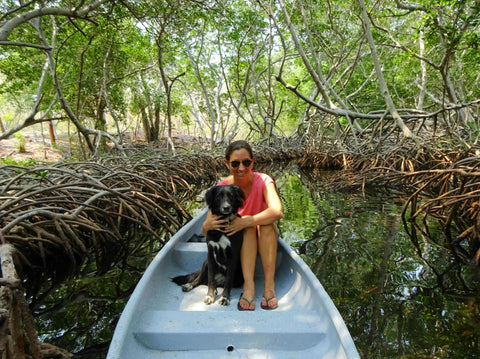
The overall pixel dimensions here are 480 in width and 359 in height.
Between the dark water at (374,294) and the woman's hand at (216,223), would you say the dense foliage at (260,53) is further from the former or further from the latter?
the woman's hand at (216,223)

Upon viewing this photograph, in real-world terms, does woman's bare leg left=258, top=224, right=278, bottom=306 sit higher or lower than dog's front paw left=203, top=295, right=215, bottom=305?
higher

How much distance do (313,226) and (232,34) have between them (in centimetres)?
1062

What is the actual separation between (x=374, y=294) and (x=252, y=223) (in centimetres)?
121

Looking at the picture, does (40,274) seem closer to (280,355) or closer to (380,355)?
(280,355)

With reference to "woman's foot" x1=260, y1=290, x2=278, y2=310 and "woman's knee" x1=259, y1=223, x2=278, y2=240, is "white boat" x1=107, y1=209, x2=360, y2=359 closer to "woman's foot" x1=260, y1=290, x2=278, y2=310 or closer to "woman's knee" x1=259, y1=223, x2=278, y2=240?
"woman's foot" x1=260, y1=290, x2=278, y2=310

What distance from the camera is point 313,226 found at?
14.5 feet

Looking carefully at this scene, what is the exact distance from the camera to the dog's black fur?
2113 mm

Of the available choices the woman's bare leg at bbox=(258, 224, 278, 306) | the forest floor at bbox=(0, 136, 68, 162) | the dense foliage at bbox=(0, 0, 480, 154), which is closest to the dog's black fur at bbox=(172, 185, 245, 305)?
the woman's bare leg at bbox=(258, 224, 278, 306)

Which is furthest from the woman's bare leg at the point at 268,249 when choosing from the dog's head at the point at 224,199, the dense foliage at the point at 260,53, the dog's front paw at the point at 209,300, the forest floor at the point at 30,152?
the forest floor at the point at 30,152

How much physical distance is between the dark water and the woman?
2.08 ft

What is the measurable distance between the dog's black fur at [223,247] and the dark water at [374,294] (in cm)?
75

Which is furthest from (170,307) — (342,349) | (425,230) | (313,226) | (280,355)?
(425,230)

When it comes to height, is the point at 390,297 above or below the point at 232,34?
below

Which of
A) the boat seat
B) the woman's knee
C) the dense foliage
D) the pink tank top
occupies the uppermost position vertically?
the dense foliage
